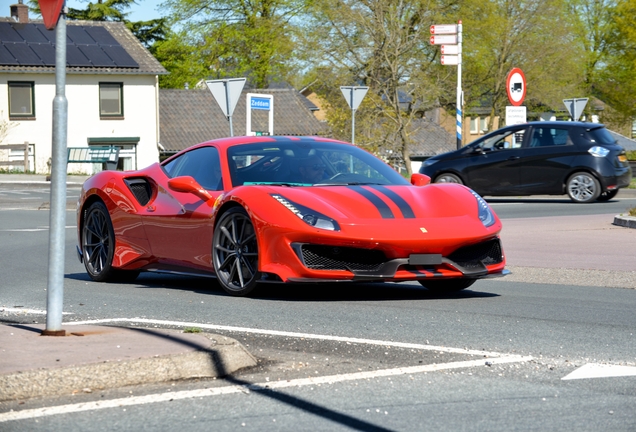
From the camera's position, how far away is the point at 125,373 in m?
4.97

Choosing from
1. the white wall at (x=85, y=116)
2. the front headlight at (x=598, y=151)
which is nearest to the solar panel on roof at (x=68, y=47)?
the white wall at (x=85, y=116)

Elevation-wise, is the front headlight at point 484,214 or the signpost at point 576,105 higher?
the signpost at point 576,105

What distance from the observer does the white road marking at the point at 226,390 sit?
4461mm

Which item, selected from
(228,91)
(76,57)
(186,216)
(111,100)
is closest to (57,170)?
(186,216)

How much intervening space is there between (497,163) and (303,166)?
48.2 feet

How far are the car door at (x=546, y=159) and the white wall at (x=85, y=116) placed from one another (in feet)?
111

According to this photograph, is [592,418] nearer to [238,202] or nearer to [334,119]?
[238,202]

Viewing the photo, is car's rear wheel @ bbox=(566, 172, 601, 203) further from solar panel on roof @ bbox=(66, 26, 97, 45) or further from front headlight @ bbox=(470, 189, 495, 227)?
solar panel on roof @ bbox=(66, 26, 97, 45)

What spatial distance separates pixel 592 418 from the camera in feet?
14.0

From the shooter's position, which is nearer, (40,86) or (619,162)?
(619,162)

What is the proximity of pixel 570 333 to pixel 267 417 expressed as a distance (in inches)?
109

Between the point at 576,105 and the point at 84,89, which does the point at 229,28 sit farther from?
the point at 576,105

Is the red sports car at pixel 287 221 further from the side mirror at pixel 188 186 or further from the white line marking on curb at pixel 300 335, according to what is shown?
the white line marking on curb at pixel 300 335

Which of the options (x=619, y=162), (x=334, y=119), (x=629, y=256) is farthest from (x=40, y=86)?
(x=629, y=256)
